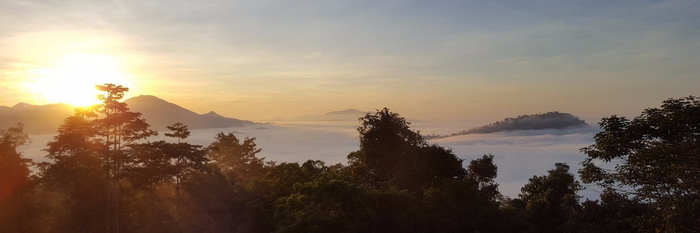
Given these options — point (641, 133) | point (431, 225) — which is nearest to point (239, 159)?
point (431, 225)

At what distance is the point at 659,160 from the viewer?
15969 mm

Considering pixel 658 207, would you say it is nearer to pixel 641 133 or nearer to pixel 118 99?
pixel 641 133

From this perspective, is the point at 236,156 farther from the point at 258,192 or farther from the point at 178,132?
the point at 258,192

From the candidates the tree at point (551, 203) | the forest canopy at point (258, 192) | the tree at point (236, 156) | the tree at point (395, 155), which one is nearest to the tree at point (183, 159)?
the forest canopy at point (258, 192)

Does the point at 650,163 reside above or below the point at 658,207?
above

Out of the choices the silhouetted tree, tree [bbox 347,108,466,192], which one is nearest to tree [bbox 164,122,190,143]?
the silhouetted tree

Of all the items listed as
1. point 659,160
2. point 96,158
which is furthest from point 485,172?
point 96,158

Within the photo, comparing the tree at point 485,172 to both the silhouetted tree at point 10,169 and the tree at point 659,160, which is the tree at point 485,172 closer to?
the tree at point 659,160

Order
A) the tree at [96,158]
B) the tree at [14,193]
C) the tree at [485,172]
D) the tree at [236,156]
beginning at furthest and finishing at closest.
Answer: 1. the tree at [236,156]
2. the tree at [485,172]
3. the tree at [96,158]
4. the tree at [14,193]

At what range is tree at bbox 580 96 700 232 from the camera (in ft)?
49.9

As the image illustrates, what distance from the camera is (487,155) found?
43.2 meters

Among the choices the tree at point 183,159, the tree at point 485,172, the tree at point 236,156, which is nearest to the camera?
the tree at point 183,159

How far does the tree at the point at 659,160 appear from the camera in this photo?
49.9 ft

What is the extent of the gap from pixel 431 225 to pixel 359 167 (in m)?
13.2
